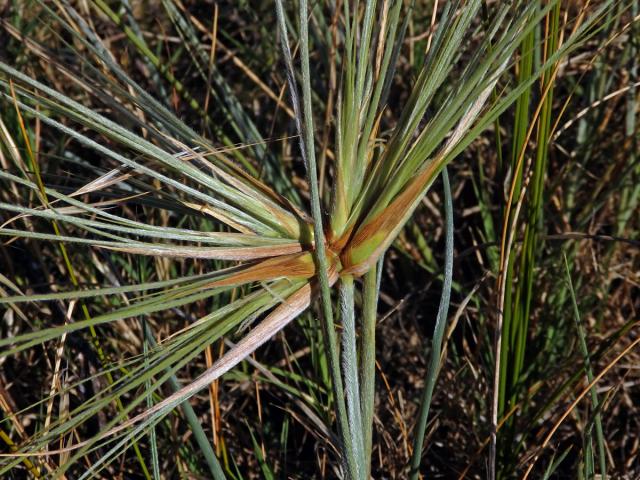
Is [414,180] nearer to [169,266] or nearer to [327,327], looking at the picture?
[327,327]

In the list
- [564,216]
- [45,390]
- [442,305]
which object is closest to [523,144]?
[442,305]

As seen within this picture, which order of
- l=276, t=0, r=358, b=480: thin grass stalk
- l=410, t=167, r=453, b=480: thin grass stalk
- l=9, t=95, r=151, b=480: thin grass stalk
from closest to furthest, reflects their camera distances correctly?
l=276, t=0, r=358, b=480: thin grass stalk < l=9, t=95, r=151, b=480: thin grass stalk < l=410, t=167, r=453, b=480: thin grass stalk

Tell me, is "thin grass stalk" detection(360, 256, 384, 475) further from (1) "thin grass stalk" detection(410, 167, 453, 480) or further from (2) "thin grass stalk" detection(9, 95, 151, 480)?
(2) "thin grass stalk" detection(9, 95, 151, 480)

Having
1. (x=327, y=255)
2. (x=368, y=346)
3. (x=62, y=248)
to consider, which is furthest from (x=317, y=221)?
(x=62, y=248)

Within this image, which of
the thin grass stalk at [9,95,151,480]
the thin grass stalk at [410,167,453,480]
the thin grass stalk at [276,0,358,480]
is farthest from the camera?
the thin grass stalk at [410,167,453,480]

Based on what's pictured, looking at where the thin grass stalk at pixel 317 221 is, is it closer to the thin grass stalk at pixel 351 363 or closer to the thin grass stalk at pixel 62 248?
the thin grass stalk at pixel 351 363

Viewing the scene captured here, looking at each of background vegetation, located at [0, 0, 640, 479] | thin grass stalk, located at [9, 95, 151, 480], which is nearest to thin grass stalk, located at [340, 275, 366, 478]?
background vegetation, located at [0, 0, 640, 479]

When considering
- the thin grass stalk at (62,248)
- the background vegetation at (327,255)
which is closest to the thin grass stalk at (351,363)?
the background vegetation at (327,255)
